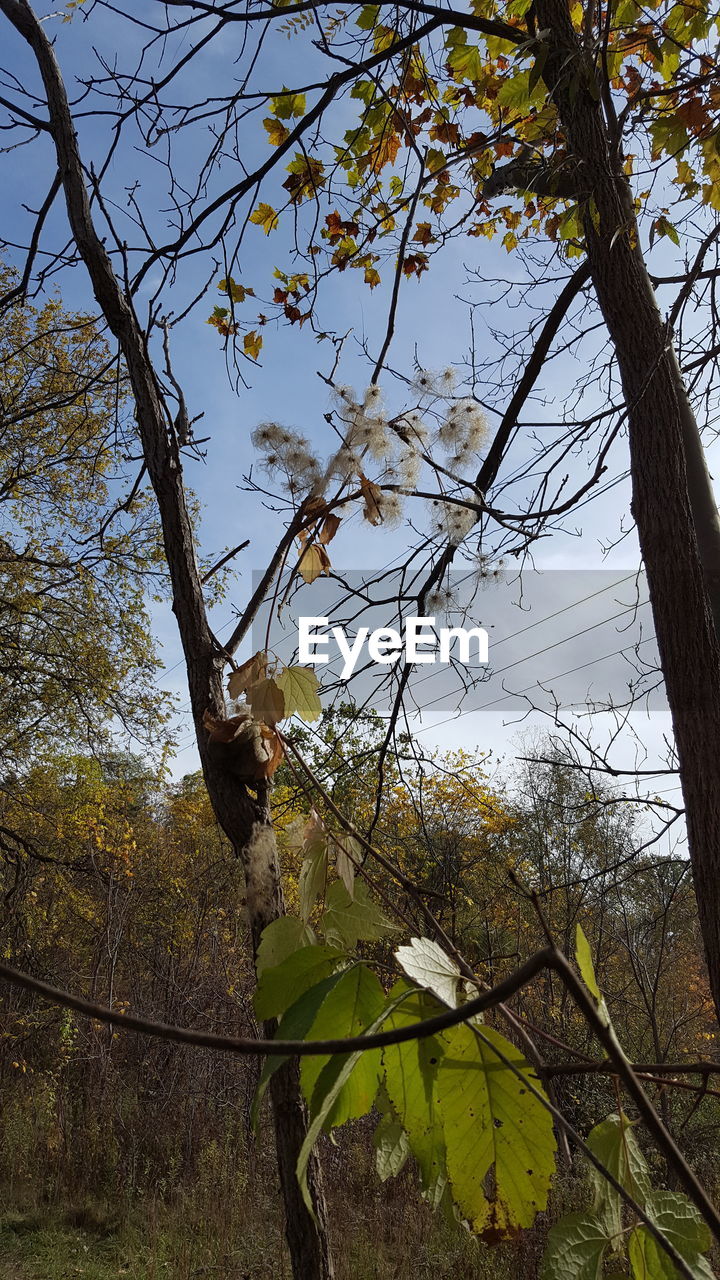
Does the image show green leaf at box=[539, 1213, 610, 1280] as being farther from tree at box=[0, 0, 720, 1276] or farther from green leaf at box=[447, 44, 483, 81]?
green leaf at box=[447, 44, 483, 81]

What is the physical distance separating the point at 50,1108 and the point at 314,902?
8.22 m

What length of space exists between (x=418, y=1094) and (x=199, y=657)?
2.25ft

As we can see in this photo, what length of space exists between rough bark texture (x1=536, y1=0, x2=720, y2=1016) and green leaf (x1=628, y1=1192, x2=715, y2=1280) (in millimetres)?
1037

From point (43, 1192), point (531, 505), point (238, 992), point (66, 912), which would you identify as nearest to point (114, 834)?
point (66, 912)

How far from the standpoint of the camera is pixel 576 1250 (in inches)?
12.0

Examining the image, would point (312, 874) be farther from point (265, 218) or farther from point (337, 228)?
point (337, 228)

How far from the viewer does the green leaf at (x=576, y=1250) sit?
30 cm

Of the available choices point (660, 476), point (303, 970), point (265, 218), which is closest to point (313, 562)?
point (303, 970)

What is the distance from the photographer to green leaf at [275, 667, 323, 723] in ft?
2.23

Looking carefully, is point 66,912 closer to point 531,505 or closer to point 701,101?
point 531,505

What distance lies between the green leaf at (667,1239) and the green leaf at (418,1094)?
0.27 ft

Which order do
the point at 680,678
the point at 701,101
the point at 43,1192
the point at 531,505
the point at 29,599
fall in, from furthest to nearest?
1. the point at 29,599
2. the point at 43,1192
3. the point at 531,505
4. the point at 701,101
5. the point at 680,678

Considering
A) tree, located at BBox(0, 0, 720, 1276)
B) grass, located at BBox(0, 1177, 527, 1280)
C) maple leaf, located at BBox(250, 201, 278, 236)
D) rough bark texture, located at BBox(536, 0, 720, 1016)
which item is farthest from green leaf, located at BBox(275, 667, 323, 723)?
grass, located at BBox(0, 1177, 527, 1280)

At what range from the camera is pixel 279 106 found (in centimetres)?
172
